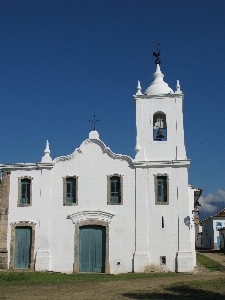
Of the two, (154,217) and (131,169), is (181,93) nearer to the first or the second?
(131,169)

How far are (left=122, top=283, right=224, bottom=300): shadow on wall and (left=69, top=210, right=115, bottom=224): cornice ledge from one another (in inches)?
274

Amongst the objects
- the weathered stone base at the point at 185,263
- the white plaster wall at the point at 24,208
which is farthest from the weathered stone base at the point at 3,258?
the weathered stone base at the point at 185,263

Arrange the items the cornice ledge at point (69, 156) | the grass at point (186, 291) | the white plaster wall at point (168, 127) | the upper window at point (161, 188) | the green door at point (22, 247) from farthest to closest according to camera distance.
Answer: the cornice ledge at point (69, 156)
the white plaster wall at point (168, 127)
the green door at point (22, 247)
the upper window at point (161, 188)
the grass at point (186, 291)

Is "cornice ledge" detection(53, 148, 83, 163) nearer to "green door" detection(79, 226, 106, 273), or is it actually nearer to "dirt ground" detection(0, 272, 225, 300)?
"green door" detection(79, 226, 106, 273)

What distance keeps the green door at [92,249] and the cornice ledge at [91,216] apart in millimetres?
509

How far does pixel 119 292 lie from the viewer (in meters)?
15.0

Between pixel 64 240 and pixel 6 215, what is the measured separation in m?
3.53

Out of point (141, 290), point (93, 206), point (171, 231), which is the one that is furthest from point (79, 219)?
point (141, 290)

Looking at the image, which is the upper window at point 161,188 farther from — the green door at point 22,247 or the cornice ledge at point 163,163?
the green door at point 22,247

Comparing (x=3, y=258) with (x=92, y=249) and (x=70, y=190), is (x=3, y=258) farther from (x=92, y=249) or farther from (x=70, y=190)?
(x=70, y=190)

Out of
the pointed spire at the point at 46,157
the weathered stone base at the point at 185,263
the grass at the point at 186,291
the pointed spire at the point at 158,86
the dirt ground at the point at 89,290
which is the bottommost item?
the dirt ground at the point at 89,290

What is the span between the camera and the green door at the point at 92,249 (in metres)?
21.7

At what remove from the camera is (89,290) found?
15570 mm

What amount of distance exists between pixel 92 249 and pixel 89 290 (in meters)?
6.35
